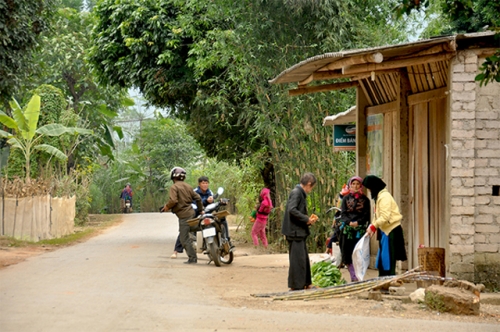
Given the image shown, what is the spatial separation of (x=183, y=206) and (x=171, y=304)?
647 centimetres

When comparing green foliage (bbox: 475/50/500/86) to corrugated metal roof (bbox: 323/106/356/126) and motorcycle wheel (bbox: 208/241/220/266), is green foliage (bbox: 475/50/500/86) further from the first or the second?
motorcycle wheel (bbox: 208/241/220/266)

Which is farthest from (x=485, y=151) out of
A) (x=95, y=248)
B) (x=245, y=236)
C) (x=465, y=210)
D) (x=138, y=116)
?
(x=138, y=116)

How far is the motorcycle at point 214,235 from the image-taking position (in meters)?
15.5

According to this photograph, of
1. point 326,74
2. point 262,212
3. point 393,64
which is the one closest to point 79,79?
point 262,212

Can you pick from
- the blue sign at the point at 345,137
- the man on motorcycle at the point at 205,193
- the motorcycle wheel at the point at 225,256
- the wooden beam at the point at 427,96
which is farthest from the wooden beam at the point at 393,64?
the man on motorcycle at the point at 205,193

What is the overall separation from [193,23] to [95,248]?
6623mm

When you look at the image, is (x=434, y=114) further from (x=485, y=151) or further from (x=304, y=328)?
(x=304, y=328)

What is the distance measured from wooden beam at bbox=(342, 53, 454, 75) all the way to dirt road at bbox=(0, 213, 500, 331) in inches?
130

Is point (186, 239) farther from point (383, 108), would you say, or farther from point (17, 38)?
point (17, 38)

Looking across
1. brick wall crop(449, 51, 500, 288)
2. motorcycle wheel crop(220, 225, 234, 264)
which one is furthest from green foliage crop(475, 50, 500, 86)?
motorcycle wheel crop(220, 225, 234, 264)

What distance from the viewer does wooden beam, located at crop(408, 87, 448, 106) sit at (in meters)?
12.0

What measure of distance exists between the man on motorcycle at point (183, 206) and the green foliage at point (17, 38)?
4.53m

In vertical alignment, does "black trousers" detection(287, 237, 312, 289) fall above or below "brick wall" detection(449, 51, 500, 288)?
below

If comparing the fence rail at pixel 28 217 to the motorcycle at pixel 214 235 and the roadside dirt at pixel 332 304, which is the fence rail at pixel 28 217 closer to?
the motorcycle at pixel 214 235
